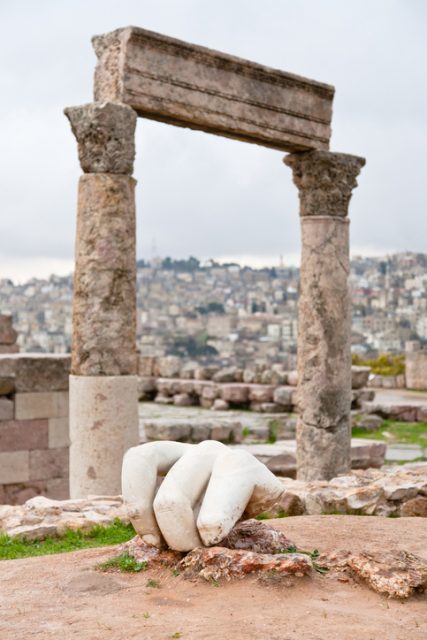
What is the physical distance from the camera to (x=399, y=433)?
A: 16.7m

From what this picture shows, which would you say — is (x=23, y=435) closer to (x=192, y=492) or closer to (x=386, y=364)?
(x=192, y=492)

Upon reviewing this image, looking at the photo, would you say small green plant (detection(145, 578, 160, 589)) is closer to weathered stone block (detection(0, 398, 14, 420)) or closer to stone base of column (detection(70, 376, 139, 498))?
stone base of column (detection(70, 376, 139, 498))

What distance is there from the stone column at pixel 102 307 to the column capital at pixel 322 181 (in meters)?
2.79

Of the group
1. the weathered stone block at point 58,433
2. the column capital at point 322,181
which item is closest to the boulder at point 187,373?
the weathered stone block at point 58,433

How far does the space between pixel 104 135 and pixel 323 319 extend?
3511 mm

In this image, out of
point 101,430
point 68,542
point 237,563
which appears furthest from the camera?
point 101,430

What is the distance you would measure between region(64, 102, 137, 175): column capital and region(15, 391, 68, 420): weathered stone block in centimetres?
338

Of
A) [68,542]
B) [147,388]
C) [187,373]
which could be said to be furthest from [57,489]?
[187,373]

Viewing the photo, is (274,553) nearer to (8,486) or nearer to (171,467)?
(171,467)

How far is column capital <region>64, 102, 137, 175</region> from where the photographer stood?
8547 mm

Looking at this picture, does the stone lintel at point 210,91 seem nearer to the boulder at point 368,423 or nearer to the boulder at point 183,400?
the boulder at point 368,423

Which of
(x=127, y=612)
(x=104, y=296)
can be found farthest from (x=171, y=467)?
(x=104, y=296)

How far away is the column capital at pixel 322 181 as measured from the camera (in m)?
10.6

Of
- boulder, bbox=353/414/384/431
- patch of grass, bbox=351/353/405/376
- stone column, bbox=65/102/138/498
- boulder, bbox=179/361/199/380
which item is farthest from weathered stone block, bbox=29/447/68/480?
patch of grass, bbox=351/353/405/376
